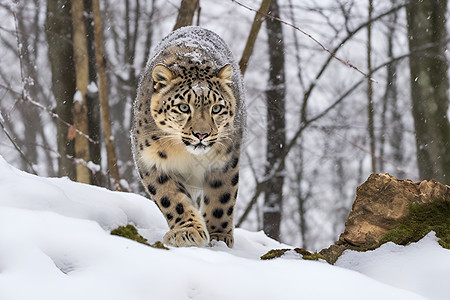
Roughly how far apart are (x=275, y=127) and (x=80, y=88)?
3281 mm

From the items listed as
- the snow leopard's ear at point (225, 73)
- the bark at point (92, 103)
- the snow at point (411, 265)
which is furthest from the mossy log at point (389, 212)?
the bark at point (92, 103)

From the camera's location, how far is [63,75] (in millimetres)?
7566

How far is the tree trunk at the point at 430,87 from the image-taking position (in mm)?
7715

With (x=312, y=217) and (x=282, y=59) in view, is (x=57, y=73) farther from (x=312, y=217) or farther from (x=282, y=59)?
(x=312, y=217)

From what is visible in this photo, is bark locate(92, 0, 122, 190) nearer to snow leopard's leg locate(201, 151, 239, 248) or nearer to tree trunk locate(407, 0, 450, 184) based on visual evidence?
snow leopard's leg locate(201, 151, 239, 248)

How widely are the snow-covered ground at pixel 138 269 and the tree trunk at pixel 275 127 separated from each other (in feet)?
20.0

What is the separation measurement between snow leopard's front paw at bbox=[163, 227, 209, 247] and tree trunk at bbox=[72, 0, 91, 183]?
3689 millimetres

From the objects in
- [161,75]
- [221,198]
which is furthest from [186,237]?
[161,75]

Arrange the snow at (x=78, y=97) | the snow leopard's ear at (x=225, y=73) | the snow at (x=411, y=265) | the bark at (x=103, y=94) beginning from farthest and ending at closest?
the snow at (x=78, y=97) → the bark at (x=103, y=94) → the snow leopard's ear at (x=225, y=73) → the snow at (x=411, y=265)

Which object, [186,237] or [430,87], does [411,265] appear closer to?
[186,237]

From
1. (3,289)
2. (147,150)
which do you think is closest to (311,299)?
(3,289)

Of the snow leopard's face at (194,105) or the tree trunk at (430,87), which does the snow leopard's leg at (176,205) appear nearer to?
the snow leopard's face at (194,105)

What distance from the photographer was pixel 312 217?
1043 inches

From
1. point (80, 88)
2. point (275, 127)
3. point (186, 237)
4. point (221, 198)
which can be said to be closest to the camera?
point (186, 237)
